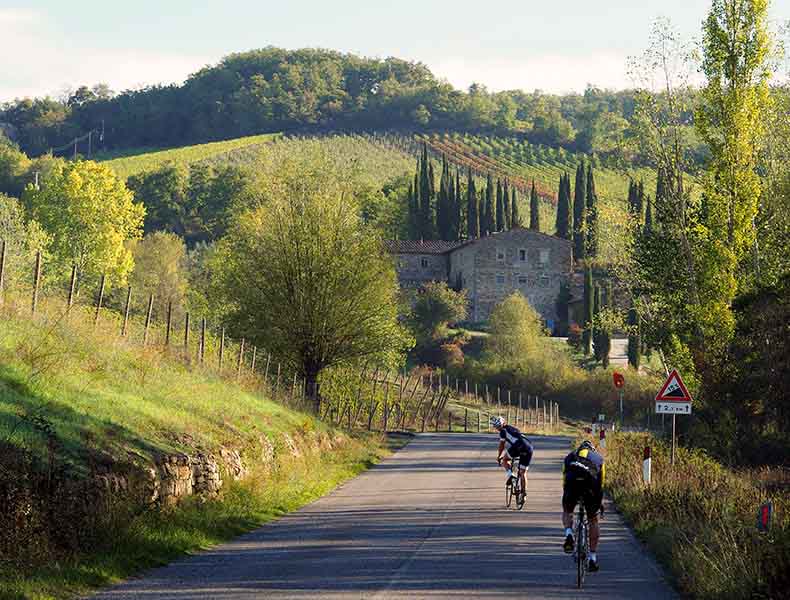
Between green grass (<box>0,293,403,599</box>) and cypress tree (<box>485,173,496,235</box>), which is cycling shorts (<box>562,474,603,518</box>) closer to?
green grass (<box>0,293,403,599</box>)

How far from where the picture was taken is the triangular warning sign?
85.4 feet

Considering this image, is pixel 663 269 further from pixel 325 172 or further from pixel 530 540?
pixel 530 540

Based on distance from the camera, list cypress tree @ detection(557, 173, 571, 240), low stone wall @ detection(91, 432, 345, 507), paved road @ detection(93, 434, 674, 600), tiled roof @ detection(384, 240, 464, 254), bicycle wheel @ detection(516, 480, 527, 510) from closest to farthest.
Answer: paved road @ detection(93, 434, 674, 600)
low stone wall @ detection(91, 432, 345, 507)
bicycle wheel @ detection(516, 480, 527, 510)
tiled roof @ detection(384, 240, 464, 254)
cypress tree @ detection(557, 173, 571, 240)

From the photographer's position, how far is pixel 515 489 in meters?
23.6

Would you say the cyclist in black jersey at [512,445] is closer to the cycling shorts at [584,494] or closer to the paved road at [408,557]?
the paved road at [408,557]

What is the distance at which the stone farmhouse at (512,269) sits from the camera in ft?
371

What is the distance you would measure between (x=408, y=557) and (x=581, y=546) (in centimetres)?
282

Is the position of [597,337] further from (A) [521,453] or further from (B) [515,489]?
(B) [515,489]

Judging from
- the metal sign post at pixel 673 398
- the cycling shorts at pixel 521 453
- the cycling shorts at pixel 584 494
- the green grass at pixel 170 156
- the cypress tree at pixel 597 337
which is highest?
the green grass at pixel 170 156

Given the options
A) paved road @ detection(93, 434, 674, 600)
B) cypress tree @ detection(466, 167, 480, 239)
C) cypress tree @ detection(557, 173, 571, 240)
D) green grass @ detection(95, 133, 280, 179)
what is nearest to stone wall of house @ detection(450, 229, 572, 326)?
cypress tree @ detection(557, 173, 571, 240)

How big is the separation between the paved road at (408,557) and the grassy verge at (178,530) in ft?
1.24

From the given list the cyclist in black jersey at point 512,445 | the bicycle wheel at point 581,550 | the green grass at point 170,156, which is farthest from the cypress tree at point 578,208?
A: the bicycle wheel at point 581,550

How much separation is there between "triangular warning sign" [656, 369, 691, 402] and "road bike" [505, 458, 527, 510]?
3988mm

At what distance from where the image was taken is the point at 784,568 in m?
11.5
